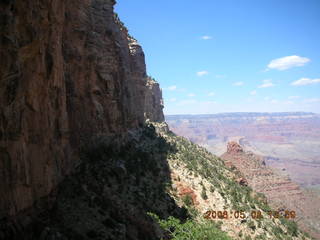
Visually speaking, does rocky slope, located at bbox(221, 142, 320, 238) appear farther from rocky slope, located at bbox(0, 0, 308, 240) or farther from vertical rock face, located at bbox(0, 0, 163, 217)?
vertical rock face, located at bbox(0, 0, 163, 217)

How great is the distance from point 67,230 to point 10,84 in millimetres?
8066

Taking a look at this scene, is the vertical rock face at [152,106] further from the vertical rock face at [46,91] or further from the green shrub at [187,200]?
the vertical rock face at [46,91]

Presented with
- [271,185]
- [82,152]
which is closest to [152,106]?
[271,185]

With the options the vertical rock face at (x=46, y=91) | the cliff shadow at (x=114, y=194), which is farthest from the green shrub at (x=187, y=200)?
the vertical rock face at (x=46, y=91)

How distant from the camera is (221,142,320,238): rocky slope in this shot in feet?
241

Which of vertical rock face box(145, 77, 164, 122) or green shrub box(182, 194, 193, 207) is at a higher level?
vertical rock face box(145, 77, 164, 122)

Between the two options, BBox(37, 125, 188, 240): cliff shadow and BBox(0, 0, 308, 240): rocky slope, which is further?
BBox(37, 125, 188, 240): cliff shadow

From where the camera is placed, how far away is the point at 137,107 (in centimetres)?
5250

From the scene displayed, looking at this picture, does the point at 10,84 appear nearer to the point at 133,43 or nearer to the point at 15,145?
the point at 15,145

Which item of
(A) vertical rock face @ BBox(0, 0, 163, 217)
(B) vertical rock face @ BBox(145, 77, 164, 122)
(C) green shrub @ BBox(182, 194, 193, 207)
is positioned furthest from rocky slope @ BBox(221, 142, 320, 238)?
(A) vertical rock face @ BBox(0, 0, 163, 217)

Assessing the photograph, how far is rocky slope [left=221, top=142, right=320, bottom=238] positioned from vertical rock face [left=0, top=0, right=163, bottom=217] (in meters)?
46.2

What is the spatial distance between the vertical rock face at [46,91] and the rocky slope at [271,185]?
4617cm

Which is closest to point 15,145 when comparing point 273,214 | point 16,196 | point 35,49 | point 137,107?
point 16,196

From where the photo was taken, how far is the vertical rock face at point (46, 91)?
12828mm
